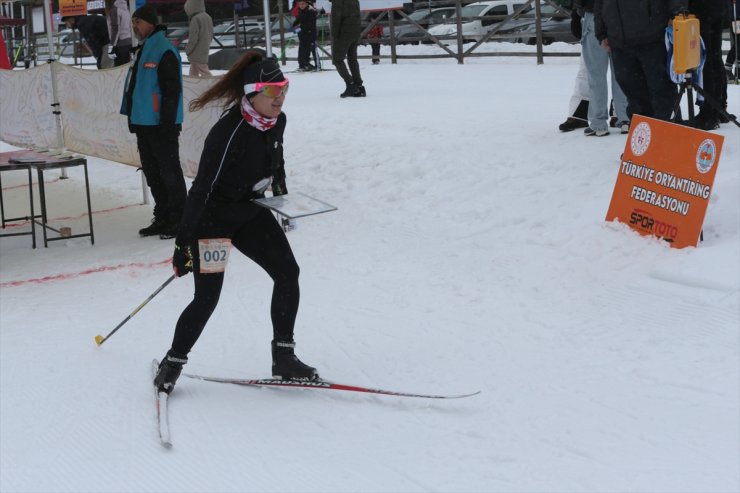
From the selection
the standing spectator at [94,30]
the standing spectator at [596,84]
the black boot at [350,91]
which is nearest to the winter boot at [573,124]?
the standing spectator at [596,84]

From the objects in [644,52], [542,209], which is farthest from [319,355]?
[644,52]

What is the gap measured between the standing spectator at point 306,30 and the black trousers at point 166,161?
11267 mm

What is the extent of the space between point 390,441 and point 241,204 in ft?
4.43

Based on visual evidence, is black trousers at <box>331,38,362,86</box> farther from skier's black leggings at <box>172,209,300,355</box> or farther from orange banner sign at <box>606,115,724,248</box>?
skier's black leggings at <box>172,209,300,355</box>

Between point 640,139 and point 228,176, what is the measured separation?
320cm

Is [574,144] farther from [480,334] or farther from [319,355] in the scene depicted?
[319,355]

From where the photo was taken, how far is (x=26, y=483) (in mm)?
4043

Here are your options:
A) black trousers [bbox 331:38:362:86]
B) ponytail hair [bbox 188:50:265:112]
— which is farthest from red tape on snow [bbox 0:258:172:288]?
black trousers [bbox 331:38:362:86]

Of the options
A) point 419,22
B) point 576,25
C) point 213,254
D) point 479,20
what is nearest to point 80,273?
point 213,254

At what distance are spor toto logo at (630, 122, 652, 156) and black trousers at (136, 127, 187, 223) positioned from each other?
145 inches

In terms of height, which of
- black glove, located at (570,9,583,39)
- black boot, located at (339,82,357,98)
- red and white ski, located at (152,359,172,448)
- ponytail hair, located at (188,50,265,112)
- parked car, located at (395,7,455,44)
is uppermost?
parked car, located at (395,7,455,44)

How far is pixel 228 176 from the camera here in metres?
4.65

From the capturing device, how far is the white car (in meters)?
22.3

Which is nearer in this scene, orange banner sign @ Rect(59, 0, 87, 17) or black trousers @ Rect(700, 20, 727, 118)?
black trousers @ Rect(700, 20, 727, 118)
